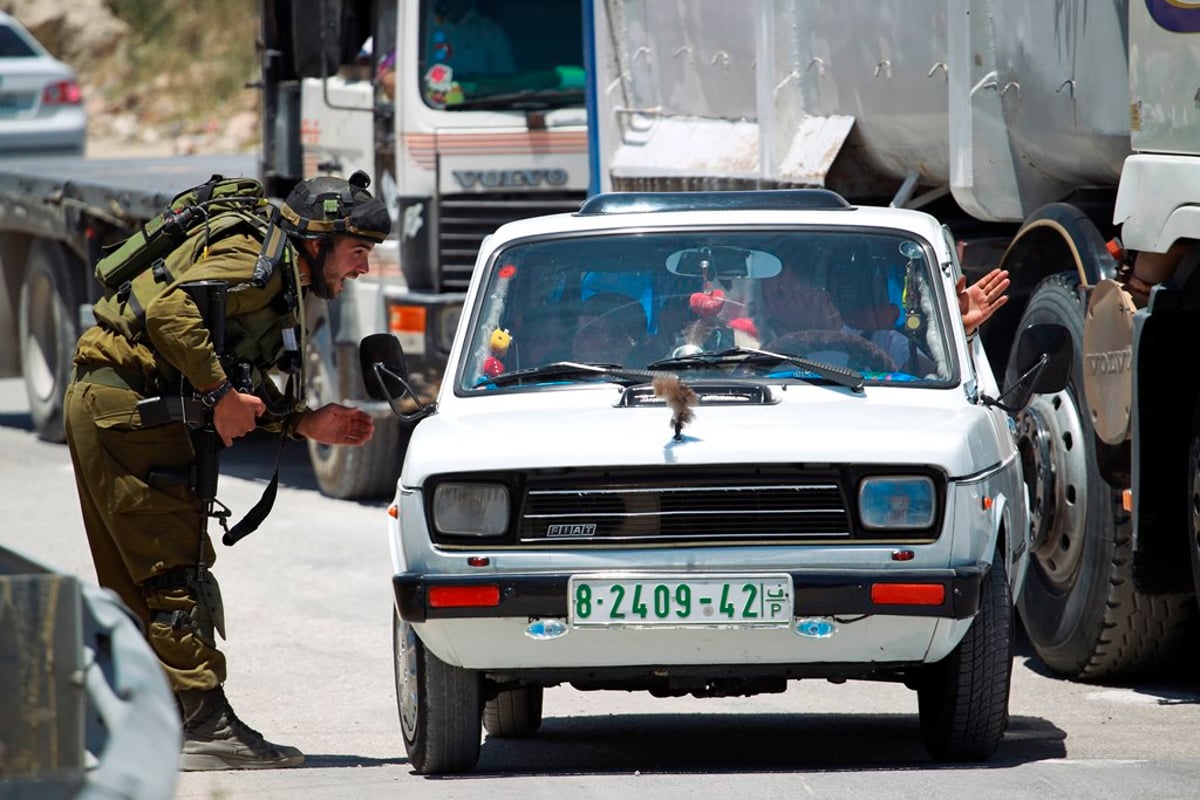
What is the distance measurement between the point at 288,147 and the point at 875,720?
7.06 metres

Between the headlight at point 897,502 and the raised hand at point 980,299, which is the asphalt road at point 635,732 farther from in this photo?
the raised hand at point 980,299

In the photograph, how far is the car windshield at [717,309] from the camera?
612 cm

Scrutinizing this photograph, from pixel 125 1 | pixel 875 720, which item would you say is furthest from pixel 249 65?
pixel 875 720

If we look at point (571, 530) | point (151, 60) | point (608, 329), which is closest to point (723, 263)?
point (608, 329)

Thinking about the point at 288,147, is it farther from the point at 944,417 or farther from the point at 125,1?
the point at 125,1

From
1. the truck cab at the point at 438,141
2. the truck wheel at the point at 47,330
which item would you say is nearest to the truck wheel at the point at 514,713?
the truck cab at the point at 438,141

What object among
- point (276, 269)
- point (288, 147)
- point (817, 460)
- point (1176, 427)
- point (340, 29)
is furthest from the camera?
point (288, 147)

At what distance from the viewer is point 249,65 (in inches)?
1366

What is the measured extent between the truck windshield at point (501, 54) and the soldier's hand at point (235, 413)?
580 centimetres

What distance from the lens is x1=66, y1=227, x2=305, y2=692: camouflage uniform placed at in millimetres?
5973

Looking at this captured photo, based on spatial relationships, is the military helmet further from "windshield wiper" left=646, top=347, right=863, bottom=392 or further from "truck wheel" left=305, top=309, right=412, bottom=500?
"truck wheel" left=305, top=309, right=412, bottom=500

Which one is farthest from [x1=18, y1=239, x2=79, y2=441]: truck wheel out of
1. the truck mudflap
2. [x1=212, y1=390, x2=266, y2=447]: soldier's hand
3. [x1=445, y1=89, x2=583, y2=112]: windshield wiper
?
the truck mudflap

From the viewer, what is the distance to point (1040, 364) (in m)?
5.96

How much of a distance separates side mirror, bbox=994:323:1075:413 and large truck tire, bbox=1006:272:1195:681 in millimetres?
1074
